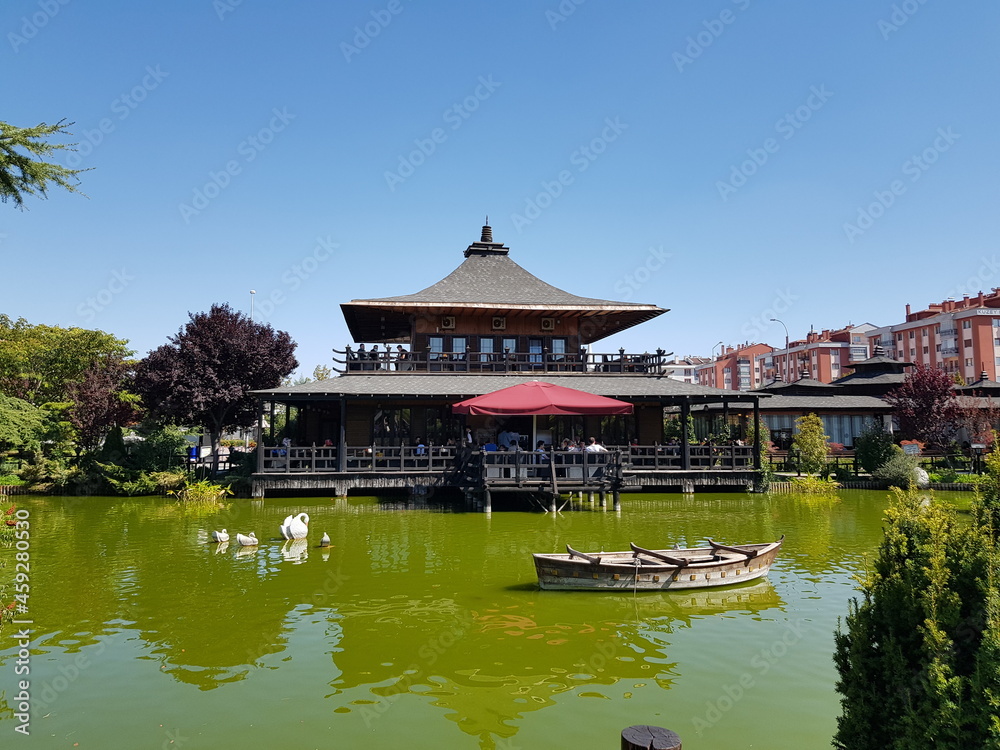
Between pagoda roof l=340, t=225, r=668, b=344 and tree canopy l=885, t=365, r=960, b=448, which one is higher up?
pagoda roof l=340, t=225, r=668, b=344

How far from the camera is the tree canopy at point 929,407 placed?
107 ft

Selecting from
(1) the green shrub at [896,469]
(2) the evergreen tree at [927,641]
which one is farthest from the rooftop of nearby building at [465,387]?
(2) the evergreen tree at [927,641]

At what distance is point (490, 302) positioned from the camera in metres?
29.8

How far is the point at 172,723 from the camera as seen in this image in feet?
22.1

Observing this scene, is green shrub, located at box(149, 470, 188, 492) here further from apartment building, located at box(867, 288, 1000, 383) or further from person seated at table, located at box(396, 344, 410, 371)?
apartment building, located at box(867, 288, 1000, 383)

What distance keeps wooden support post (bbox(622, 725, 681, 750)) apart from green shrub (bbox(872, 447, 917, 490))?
91.8 feet

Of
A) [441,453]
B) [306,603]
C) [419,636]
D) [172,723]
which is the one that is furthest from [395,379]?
[172,723]

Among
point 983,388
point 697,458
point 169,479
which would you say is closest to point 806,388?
point 983,388

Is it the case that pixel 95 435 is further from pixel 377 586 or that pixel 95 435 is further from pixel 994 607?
pixel 994 607

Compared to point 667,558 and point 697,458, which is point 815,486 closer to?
point 697,458

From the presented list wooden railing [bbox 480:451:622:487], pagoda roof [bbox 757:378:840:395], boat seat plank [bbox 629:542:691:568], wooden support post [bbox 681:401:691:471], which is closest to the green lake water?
boat seat plank [bbox 629:542:691:568]

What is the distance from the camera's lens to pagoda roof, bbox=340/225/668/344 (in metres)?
29.5

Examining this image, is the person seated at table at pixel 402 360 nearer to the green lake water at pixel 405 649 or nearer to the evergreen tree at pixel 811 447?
the green lake water at pixel 405 649

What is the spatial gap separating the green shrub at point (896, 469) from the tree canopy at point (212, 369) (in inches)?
1177
